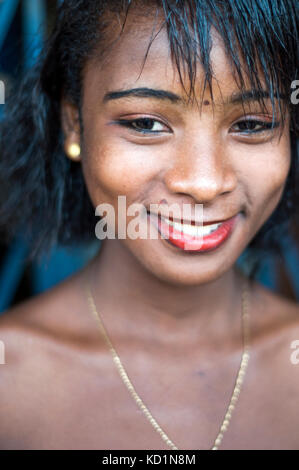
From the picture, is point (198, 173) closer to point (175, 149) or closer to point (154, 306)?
point (175, 149)

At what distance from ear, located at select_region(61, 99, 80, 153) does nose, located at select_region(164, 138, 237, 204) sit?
415mm

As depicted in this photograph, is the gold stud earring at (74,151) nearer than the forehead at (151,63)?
No

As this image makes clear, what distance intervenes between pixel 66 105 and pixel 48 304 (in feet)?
1.98

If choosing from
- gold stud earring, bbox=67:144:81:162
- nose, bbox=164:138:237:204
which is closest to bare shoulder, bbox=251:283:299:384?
nose, bbox=164:138:237:204

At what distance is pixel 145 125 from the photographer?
1407mm

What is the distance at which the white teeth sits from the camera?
56.7 inches

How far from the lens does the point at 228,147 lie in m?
1.41

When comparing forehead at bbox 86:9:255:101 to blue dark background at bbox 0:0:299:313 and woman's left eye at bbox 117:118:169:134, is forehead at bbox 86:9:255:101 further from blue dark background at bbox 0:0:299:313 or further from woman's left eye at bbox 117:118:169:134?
blue dark background at bbox 0:0:299:313

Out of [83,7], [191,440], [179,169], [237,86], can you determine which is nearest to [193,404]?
[191,440]

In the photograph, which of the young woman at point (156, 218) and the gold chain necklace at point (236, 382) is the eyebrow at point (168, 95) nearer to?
the young woman at point (156, 218)

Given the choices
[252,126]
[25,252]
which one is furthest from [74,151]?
[25,252]

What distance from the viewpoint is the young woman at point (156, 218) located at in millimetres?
1354

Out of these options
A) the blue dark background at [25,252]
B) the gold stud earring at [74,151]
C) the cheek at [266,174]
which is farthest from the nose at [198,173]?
the blue dark background at [25,252]

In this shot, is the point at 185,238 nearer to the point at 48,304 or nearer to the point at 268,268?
the point at 48,304
